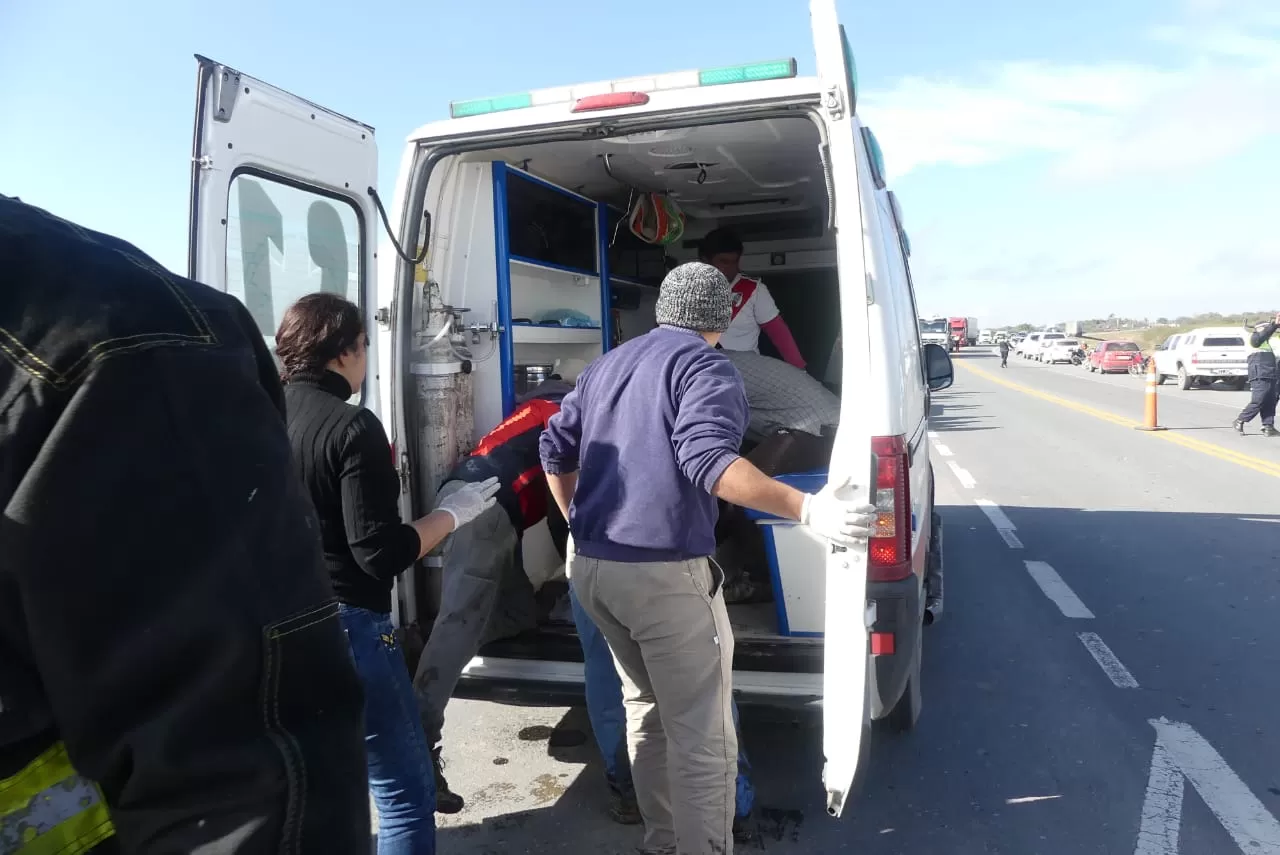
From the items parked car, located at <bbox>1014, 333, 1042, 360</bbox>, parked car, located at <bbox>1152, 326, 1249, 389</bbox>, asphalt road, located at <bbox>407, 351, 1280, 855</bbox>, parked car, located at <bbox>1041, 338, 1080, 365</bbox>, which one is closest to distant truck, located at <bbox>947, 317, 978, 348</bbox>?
parked car, located at <bbox>1014, 333, 1042, 360</bbox>

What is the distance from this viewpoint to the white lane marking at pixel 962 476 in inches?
405

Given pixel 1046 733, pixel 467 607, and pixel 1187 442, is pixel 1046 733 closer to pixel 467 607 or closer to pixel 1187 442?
pixel 467 607

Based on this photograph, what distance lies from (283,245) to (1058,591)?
5409 mm

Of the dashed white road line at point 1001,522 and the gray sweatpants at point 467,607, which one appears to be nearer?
the gray sweatpants at point 467,607

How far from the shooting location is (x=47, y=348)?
2.70 ft

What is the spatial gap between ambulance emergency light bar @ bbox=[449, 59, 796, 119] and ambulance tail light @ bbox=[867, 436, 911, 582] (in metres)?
1.41

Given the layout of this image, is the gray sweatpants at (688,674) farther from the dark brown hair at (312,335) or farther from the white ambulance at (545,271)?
the dark brown hair at (312,335)

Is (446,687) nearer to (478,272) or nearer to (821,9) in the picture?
(478,272)

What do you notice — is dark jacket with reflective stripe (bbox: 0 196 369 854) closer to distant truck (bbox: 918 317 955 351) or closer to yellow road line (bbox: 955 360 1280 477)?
yellow road line (bbox: 955 360 1280 477)

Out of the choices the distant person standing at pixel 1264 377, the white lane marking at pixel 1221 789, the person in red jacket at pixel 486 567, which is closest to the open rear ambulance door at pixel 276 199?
the person in red jacket at pixel 486 567

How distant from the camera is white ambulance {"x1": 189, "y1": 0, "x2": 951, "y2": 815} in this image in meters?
2.69

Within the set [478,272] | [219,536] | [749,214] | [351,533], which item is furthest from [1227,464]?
[219,536]

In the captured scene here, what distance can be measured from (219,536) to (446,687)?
2624 millimetres

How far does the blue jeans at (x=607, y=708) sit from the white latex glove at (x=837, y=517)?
106 centimetres
